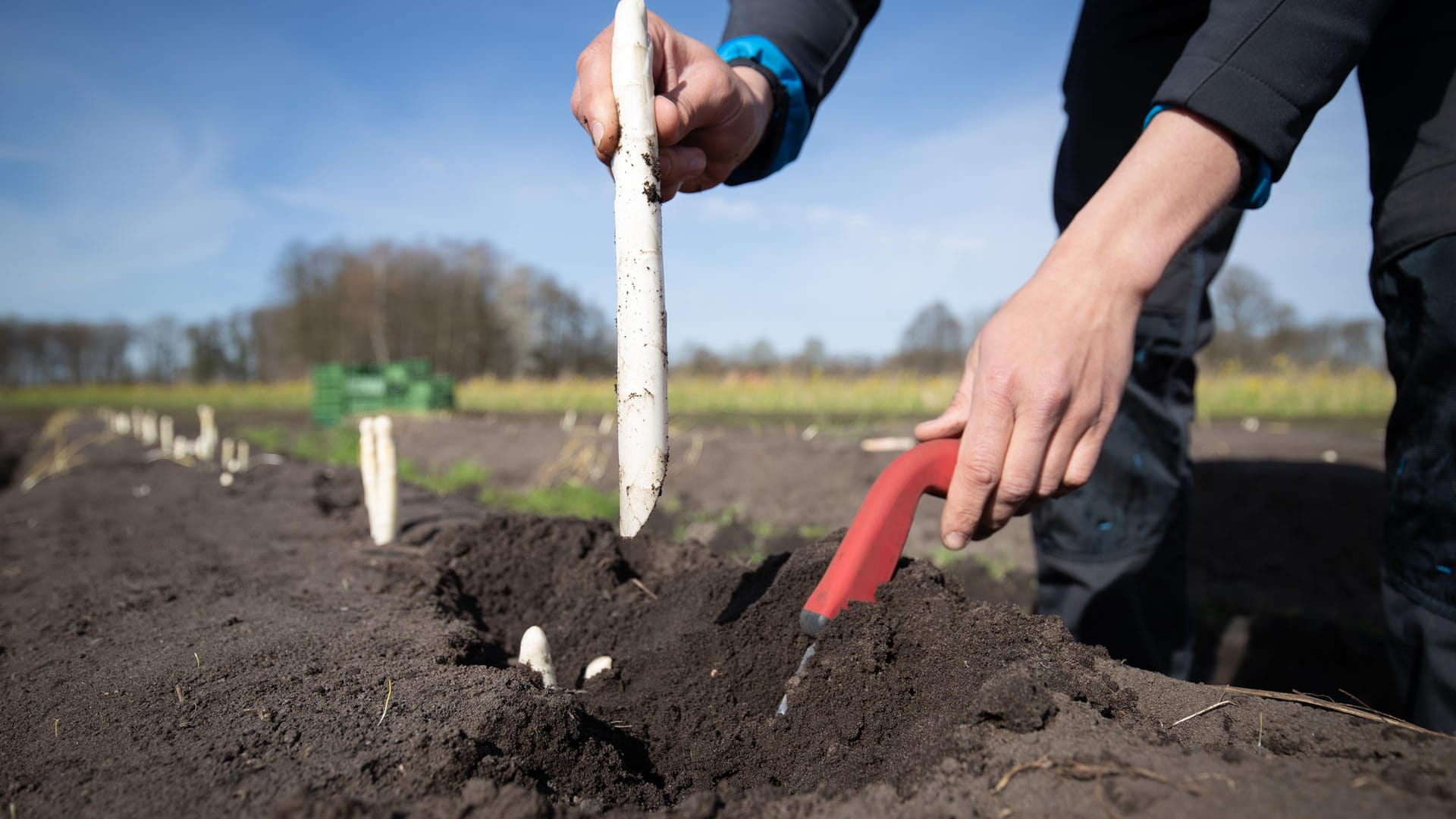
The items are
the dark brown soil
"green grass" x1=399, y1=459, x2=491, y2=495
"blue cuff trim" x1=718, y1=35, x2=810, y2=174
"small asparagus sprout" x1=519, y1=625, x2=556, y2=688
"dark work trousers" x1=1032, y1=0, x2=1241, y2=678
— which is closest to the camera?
the dark brown soil

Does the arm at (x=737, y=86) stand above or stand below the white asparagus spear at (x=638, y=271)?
above

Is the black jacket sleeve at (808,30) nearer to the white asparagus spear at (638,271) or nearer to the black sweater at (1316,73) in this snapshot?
the black sweater at (1316,73)

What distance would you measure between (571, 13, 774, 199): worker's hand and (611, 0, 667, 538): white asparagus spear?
0.20 ft

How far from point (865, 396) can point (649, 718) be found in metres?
16.9

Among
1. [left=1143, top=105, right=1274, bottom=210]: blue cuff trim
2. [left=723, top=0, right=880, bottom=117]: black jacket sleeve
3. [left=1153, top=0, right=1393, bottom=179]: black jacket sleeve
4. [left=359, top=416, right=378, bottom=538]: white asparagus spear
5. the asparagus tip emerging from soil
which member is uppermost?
[left=723, top=0, right=880, bottom=117]: black jacket sleeve

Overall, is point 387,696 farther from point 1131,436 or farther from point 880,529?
point 1131,436

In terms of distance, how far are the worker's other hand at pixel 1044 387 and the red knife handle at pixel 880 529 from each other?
6 cm

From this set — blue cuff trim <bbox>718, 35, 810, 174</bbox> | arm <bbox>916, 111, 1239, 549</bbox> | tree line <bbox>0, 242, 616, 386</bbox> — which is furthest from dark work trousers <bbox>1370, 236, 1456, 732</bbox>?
tree line <bbox>0, 242, 616, 386</bbox>

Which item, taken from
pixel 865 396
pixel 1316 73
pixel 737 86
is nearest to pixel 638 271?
pixel 737 86

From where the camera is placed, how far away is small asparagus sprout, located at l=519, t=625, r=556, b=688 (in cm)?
186

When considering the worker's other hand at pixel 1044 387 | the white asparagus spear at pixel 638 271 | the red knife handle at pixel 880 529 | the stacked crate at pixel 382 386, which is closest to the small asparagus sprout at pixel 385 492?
the white asparagus spear at pixel 638 271

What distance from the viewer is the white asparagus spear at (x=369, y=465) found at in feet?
11.3

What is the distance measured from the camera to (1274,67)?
1.37 meters

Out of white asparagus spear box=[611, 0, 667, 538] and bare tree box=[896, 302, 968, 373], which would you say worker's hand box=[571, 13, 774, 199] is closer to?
white asparagus spear box=[611, 0, 667, 538]
